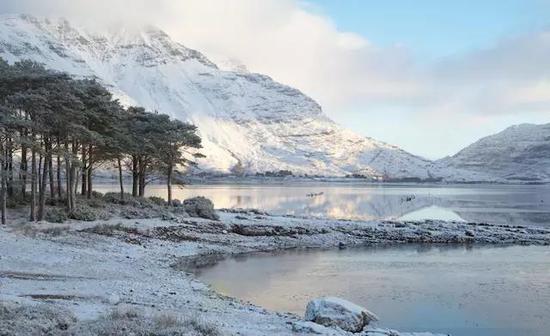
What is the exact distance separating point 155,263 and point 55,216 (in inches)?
444

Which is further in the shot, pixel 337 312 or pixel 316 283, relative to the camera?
pixel 316 283

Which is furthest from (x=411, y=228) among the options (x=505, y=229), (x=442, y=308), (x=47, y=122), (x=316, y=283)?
(x=47, y=122)

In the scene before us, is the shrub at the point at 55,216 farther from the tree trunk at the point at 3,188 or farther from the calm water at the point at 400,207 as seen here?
the calm water at the point at 400,207

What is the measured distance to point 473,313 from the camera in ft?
73.3

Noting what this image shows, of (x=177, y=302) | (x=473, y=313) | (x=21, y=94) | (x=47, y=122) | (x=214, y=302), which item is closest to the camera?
(x=177, y=302)

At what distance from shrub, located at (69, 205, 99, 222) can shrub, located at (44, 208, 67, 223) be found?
641 mm

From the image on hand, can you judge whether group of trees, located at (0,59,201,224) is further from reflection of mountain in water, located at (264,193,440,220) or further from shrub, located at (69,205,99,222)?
reflection of mountain in water, located at (264,193,440,220)

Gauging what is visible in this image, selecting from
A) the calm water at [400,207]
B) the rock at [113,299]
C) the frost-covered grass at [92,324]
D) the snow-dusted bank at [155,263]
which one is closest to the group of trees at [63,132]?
the snow-dusted bank at [155,263]

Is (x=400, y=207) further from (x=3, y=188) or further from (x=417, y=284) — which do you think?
(x=3, y=188)

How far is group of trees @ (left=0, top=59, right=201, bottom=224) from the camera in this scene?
34562 mm

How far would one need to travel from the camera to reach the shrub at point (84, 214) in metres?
39.6

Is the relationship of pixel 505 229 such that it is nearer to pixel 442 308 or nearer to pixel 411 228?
pixel 411 228

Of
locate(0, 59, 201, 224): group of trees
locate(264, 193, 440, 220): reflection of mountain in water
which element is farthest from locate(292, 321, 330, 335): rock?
locate(264, 193, 440, 220): reflection of mountain in water

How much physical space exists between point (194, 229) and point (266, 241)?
208 inches
